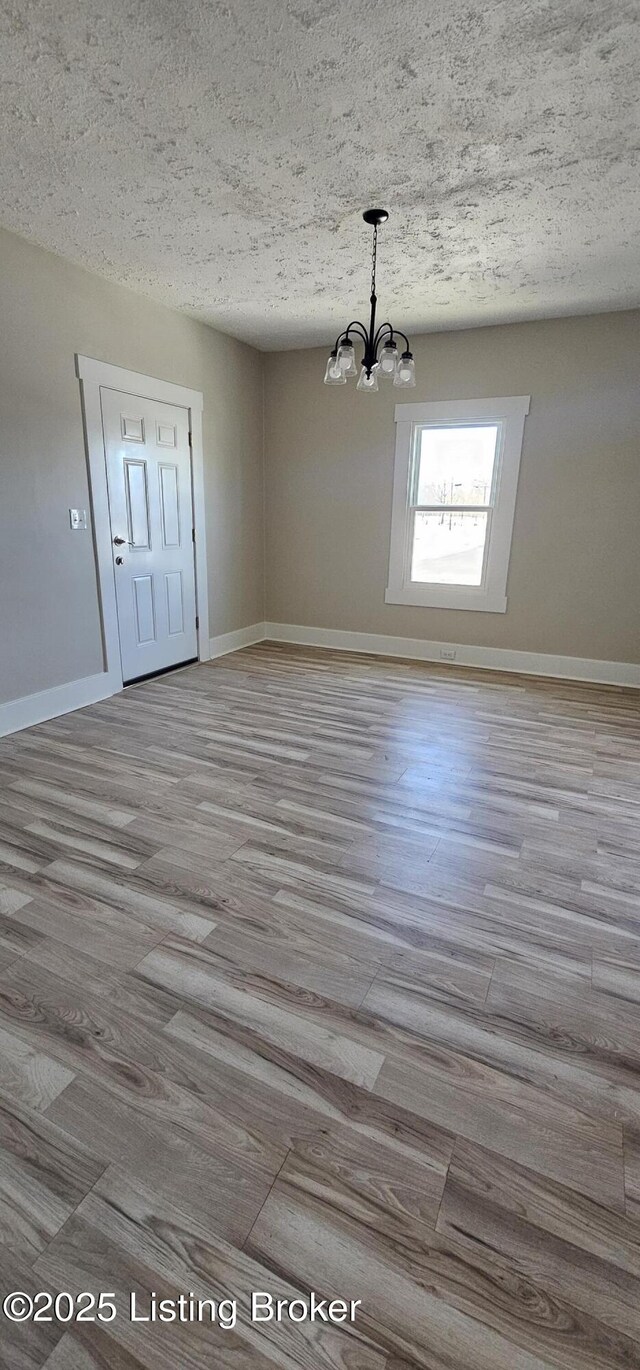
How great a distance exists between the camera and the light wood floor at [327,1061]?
97cm

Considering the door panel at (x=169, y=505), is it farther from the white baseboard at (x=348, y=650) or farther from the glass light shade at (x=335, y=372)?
the glass light shade at (x=335, y=372)

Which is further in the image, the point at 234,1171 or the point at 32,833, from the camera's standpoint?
the point at 32,833

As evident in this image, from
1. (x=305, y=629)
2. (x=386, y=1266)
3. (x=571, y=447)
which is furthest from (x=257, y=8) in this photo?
(x=305, y=629)

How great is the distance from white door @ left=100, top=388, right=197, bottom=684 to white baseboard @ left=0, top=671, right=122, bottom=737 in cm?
24

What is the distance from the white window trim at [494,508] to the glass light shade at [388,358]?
2.07 metres

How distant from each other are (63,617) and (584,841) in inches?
126

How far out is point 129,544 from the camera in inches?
159

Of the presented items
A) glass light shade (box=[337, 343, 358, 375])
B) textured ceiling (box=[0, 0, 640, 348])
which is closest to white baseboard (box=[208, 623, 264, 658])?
textured ceiling (box=[0, 0, 640, 348])

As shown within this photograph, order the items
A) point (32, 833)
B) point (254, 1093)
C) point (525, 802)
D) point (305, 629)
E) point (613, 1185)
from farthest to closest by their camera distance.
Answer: point (305, 629) → point (525, 802) → point (32, 833) → point (254, 1093) → point (613, 1185)

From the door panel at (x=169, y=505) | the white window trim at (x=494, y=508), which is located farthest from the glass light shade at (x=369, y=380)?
the white window trim at (x=494, y=508)

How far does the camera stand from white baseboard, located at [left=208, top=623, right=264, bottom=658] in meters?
5.21

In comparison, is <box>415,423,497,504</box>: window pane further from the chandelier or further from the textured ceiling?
the chandelier

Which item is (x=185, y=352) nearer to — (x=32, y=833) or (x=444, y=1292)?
(x=32, y=833)

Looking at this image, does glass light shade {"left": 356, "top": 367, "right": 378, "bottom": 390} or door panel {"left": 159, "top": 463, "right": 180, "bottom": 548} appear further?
door panel {"left": 159, "top": 463, "right": 180, "bottom": 548}
